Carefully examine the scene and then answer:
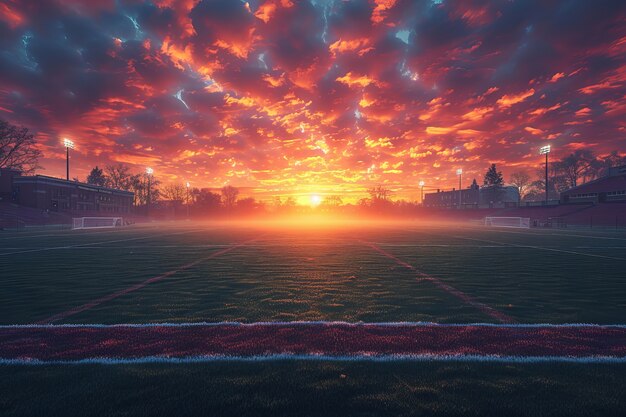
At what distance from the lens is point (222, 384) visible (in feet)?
9.79

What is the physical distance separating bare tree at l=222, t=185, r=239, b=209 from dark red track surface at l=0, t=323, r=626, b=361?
397 ft

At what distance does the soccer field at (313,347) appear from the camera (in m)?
2.75

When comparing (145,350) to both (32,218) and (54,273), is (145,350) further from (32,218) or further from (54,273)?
(32,218)

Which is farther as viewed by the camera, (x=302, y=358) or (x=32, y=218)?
(x=32, y=218)

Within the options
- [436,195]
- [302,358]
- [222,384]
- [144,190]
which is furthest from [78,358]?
[436,195]

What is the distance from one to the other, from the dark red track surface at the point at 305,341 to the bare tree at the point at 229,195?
12087cm

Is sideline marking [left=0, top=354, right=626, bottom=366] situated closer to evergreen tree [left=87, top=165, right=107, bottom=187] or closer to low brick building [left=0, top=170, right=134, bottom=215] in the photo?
low brick building [left=0, top=170, right=134, bottom=215]

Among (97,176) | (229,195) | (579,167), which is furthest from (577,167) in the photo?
(97,176)

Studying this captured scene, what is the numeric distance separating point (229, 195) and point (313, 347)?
125667 mm

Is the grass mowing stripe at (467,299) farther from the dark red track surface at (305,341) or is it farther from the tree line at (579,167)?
the tree line at (579,167)

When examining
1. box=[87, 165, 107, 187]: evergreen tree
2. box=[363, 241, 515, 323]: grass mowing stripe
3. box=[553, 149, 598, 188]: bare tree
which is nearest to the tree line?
box=[553, 149, 598, 188]: bare tree

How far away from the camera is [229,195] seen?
124812 millimetres

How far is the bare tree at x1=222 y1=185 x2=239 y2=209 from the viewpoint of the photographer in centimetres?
12365

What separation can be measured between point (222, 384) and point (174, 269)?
7830 millimetres
